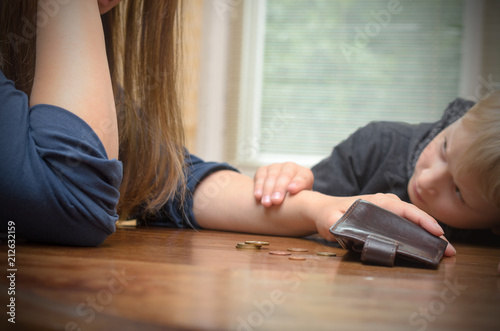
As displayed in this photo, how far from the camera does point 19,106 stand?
556 mm

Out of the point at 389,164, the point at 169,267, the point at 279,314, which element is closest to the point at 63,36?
the point at 169,267

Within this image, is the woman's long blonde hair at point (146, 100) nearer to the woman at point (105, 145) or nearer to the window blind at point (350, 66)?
the woman at point (105, 145)

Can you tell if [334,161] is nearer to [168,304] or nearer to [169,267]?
[169,267]

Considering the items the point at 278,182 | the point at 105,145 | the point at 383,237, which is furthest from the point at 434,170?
the point at 105,145

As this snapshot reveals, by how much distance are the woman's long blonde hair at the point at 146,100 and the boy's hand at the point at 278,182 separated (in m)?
0.15

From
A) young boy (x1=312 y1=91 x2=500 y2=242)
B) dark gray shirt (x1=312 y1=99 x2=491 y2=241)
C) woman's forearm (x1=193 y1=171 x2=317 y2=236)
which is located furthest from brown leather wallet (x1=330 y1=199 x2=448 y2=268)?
dark gray shirt (x1=312 y1=99 x2=491 y2=241)

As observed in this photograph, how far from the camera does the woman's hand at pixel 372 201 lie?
629mm

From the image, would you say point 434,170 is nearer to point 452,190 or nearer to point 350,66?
point 452,190

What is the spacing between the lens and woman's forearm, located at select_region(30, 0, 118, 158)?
595 millimetres

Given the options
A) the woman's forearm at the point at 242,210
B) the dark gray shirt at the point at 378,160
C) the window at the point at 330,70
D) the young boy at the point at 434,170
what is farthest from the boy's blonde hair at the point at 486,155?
the window at the point at 330,70

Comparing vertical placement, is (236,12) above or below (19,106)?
above

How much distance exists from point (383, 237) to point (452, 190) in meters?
0.57

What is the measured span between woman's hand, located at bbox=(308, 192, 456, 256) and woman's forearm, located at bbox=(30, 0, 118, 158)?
0.33 m

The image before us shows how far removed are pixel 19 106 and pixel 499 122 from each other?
898 mm
